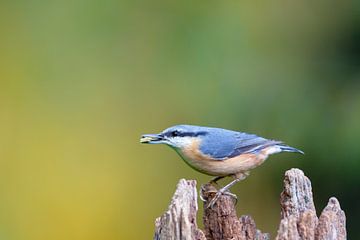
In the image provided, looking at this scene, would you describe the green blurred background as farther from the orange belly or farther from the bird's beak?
the bird's beak

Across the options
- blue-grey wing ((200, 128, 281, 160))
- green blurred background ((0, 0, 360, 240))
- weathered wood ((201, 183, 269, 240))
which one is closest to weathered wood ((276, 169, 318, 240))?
weathered wood ((201, 183, 269, 240))

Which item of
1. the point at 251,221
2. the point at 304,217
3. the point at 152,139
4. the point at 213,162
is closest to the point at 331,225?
the point at 304,217

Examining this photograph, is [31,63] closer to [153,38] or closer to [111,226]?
[153,38]

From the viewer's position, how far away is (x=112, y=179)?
203 inches

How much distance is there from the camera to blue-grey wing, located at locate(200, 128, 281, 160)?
3.35 metres

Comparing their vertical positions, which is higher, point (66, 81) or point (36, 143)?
point (66, 81)

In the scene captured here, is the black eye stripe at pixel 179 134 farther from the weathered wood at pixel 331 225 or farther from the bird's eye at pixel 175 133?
Answer: the weathered wood at pixel 331 225

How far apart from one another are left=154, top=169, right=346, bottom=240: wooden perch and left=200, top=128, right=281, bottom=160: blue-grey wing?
56cm

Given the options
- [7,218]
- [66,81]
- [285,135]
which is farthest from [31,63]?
[285,135]

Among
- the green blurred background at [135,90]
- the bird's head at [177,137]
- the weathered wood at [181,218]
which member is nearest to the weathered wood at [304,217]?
the weathered wood at [181,218]

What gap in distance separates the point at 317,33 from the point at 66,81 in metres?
1.67

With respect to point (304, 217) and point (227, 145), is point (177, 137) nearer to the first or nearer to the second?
point (227, 145)

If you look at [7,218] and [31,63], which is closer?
[7,218]

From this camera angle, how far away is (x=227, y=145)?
11.2 ft
